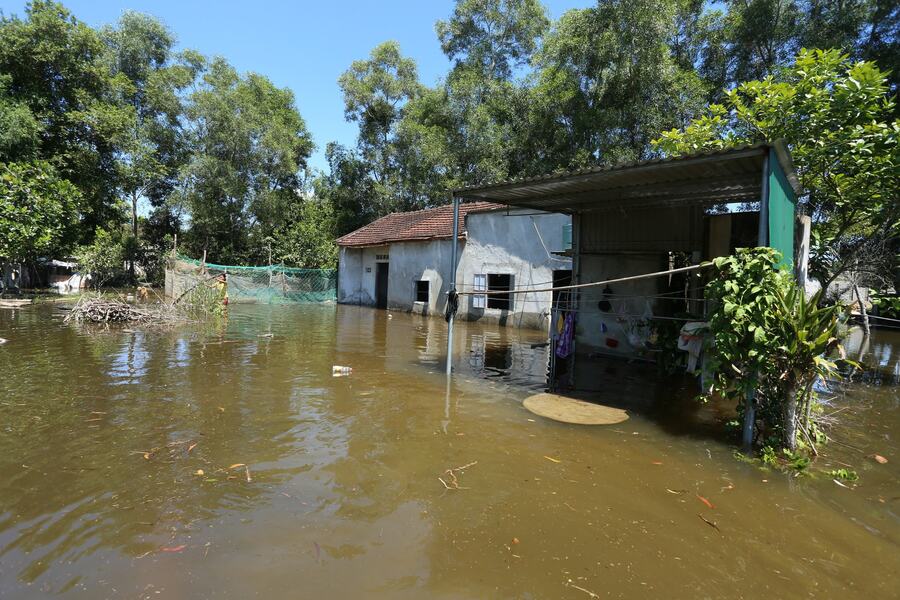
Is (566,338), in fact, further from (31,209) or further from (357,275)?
(31,209)

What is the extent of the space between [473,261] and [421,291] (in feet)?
12.9

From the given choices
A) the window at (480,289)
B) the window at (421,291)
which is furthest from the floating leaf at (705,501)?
the window at (421,291)

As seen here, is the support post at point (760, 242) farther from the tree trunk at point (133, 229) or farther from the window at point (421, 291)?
the tree trunk at point (133, 229)

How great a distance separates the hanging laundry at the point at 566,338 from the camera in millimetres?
9234

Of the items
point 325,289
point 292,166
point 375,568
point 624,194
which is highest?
point 292,166

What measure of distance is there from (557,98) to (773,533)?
21821 millimetres

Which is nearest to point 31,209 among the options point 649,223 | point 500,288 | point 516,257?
point 500,288

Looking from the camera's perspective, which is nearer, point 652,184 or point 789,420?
point 789,420

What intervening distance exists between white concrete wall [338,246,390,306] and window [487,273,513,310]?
8.00 meters

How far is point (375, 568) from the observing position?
10.5ft

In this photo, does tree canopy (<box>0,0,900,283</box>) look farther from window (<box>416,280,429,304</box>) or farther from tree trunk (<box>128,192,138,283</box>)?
window (<box>416,280,429,304</box>)

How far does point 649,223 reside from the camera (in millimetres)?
9570

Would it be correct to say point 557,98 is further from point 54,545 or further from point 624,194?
point 54,545

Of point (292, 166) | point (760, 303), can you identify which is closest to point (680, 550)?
point (760, 303)
